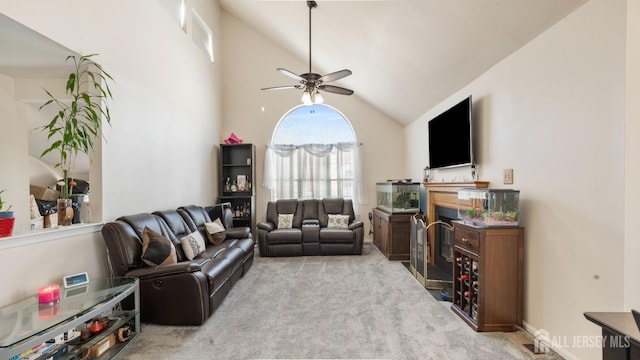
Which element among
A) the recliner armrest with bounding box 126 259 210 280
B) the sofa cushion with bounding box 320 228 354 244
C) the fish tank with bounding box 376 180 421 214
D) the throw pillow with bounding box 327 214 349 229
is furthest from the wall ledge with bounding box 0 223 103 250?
the fish tank with bounding box 376 180 421 214

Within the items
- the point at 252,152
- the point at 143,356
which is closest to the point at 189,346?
the point at 143,356

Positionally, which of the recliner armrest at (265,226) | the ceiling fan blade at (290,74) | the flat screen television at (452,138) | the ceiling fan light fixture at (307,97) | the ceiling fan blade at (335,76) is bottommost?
the recliner armrest at (265,226)

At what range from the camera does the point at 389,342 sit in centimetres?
224

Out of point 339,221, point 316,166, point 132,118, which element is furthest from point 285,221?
point 132,118

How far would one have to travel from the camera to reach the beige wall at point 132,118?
2.08 meters

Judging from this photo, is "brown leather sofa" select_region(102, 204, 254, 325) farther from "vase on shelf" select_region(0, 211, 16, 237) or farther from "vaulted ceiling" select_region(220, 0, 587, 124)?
"vaulted ceiling" select_region(220, 0, 587, 124)

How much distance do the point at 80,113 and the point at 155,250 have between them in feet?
4.92

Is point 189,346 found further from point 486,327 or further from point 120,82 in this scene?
point 120,82

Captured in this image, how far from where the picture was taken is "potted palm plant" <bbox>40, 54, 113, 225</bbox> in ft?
7.42

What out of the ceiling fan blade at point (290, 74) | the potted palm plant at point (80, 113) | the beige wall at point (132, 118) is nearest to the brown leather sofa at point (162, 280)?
the beige wall at point (132, 118)

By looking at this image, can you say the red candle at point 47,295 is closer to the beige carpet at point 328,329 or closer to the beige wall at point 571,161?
the beige carpet at point 328,329

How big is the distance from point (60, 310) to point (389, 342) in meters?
2.36

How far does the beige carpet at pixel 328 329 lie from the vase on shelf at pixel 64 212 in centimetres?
115

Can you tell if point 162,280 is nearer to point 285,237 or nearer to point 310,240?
point 285,237
